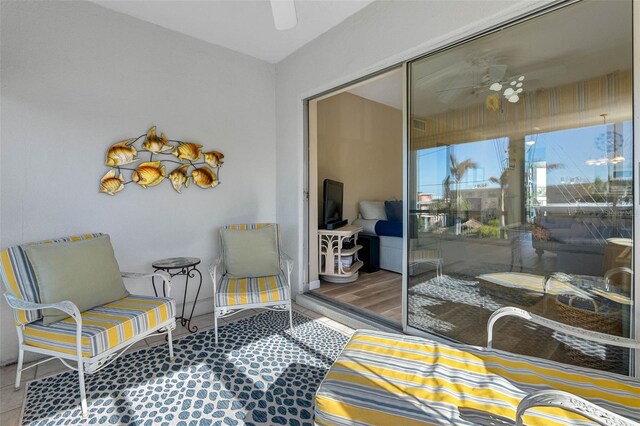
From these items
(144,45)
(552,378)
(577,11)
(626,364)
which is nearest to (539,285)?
(626,364)

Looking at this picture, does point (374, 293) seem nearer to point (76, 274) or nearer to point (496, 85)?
point (496, 85)

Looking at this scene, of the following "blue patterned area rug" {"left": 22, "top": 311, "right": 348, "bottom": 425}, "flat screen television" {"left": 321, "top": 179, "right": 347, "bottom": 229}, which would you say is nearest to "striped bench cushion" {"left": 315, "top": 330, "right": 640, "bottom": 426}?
"blue patterned area rug" {"left": 22, "top": 311, "right": 348, "bottom": 425}

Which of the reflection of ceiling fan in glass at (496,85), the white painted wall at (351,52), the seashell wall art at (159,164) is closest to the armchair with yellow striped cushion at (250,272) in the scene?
the white painted wall at (351,52)

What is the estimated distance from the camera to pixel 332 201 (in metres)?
4.11

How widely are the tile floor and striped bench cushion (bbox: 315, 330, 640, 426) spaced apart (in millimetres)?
1356

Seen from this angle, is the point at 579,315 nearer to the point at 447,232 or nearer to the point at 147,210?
the point at 447,232

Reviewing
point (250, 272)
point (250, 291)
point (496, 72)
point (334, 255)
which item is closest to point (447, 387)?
point (250, 291)

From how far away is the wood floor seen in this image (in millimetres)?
3008

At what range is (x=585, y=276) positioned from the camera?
1599mm

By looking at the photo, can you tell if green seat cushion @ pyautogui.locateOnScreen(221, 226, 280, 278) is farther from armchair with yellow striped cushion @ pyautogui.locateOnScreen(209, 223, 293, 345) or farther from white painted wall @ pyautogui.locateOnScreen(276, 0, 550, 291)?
white painted wall @ pyautogui.locateOnScreen(276, 0, 550, 291)

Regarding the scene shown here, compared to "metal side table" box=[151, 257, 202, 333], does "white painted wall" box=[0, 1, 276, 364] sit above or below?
above

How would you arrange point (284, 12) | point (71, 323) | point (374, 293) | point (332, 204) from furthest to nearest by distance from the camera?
point (332, 204) < point (374, 293) < point (71, 323) < point (284, 12)

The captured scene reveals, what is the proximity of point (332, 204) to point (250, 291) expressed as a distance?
1931mm

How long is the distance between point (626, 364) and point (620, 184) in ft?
3.04
